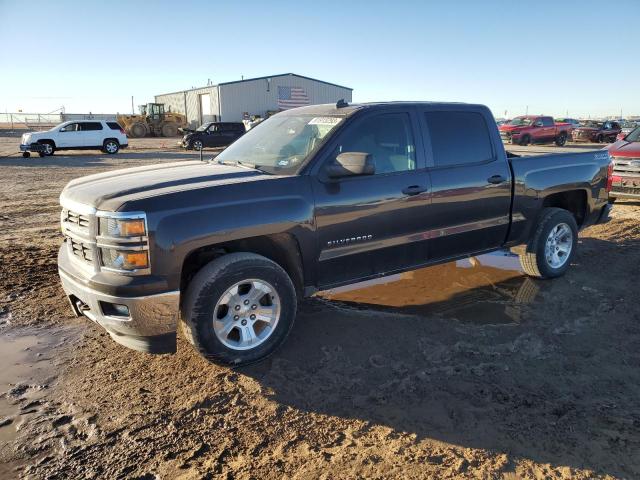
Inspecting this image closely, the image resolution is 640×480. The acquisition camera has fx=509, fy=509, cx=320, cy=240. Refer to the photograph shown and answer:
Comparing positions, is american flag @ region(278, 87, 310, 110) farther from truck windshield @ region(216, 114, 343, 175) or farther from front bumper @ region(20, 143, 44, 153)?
truck windshield @ region(216, 114, 343, 175)

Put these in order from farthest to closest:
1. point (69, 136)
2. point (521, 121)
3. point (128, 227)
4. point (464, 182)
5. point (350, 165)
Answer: point (521, 121)
point (69, 136)
point (464, 182)
point (350, 165)
point (128, 227)

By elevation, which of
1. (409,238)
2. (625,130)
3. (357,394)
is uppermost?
(625,130)

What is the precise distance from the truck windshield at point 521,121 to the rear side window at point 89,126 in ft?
74.2

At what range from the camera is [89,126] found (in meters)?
24.7

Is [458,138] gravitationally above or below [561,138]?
above

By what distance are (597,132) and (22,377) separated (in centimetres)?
3520

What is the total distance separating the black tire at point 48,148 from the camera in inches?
917

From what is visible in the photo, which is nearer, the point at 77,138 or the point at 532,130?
the point at 77,138

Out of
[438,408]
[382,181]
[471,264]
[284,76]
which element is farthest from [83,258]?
[284,76]

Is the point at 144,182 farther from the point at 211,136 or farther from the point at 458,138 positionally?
the point at 211,136

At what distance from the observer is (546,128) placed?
2952cm

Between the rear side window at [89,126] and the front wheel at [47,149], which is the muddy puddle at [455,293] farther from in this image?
the rear side window at [89,126]

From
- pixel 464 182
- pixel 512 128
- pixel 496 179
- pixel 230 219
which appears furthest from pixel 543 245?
pixel 512 128

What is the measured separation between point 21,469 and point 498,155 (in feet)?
15.7
